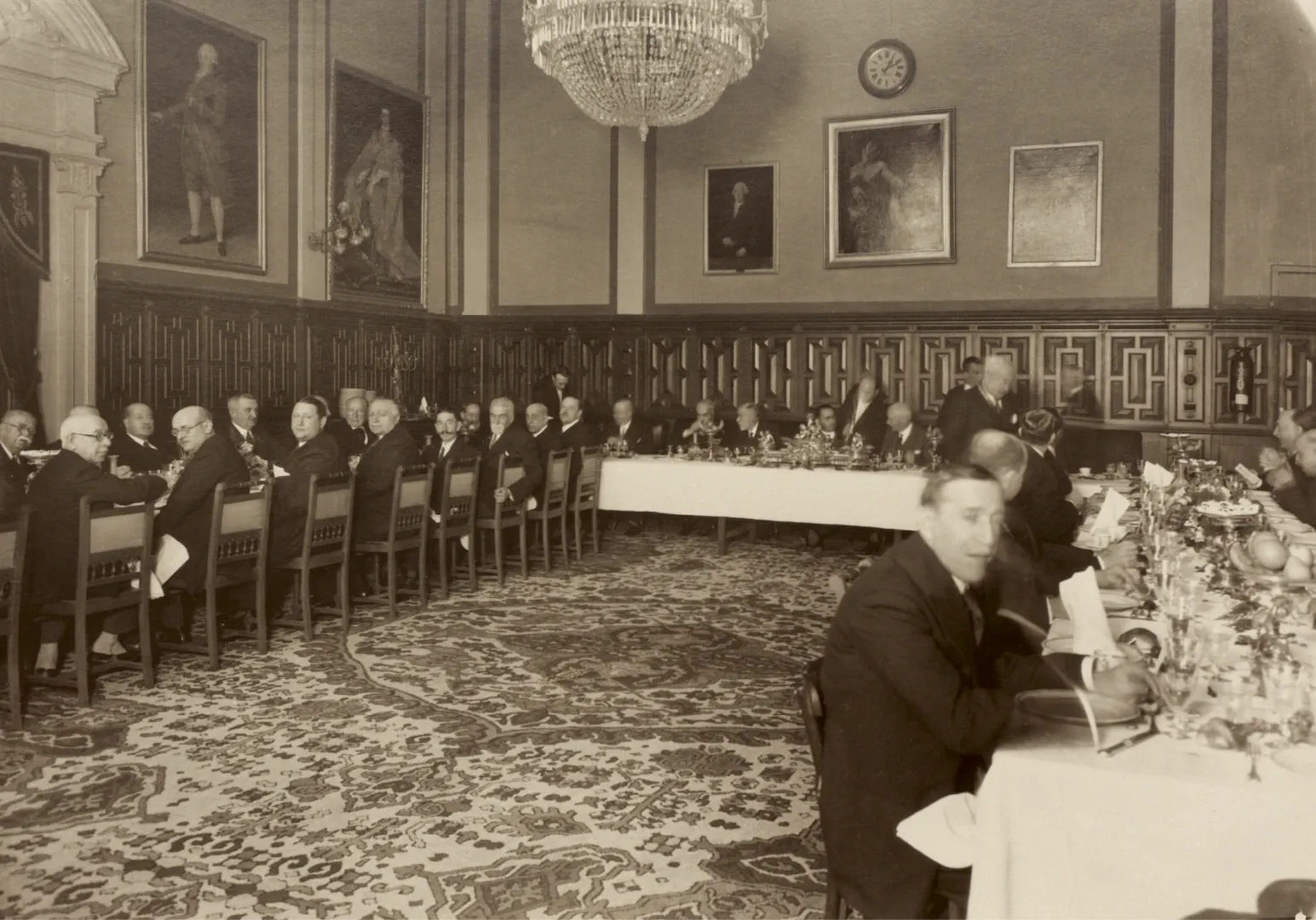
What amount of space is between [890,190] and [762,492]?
461 cm

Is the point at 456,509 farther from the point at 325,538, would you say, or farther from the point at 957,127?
the point at 957,127

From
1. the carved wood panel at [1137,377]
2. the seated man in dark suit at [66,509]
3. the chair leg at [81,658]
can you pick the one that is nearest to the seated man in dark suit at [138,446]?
the seated man in dark suit at [66,509]

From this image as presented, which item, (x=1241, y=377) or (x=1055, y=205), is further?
(x=1055, y=205)

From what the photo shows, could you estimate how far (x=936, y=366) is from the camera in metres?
11.4

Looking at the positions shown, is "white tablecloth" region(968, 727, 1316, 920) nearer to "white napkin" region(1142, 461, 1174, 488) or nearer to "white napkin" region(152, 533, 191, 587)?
"white napkin" region(1142, 461, 1174, 488)

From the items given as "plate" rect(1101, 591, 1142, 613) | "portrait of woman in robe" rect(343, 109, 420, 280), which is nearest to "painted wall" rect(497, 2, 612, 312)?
"portrait of woman in robe" rect(343, 109, 420, 280)

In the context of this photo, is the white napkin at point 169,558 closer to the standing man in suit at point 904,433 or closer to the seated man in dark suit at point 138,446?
the seated man in dark suit at point 138,446

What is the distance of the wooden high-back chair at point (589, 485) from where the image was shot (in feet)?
28.9

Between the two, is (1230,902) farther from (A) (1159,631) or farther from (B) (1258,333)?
(B) (1258,333)

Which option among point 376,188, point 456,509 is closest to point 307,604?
point 456,509

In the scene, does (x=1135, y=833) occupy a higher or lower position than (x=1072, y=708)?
lower

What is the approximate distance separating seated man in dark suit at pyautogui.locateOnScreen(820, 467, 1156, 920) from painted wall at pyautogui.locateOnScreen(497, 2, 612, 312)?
10510 mm

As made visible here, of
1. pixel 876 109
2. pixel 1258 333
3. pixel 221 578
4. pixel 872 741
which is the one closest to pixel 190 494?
pixel 221 578

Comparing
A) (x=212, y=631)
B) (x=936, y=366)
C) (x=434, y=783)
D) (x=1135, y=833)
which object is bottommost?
(x=434, y=783)
